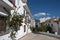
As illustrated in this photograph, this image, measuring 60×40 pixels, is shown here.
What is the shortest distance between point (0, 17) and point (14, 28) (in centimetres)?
235

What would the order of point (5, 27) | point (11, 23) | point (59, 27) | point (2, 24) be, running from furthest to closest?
point (59, 27)
point (5, 27)
point (2, 24)
point (11, 23)

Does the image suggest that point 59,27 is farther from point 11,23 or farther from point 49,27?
point 11,23

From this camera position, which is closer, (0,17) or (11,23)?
(11,23)

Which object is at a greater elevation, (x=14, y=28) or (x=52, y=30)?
(x=14, y=28)

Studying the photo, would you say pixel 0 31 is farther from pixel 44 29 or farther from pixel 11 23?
pixel 44 29

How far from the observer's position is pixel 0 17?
15766 mm

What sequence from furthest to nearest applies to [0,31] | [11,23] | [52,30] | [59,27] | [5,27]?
[52,30], [59,27], [5,27], [0,31], [11,23]

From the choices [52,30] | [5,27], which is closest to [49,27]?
[52,30]

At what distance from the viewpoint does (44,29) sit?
2549 inches

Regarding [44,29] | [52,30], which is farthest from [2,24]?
[52,30]

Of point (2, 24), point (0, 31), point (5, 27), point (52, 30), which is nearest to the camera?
point (0, 31)

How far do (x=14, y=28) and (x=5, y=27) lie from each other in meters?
3.57

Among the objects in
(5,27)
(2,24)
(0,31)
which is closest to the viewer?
(0,31)

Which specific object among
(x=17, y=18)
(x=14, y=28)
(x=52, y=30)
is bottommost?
(x=52, y=30)
